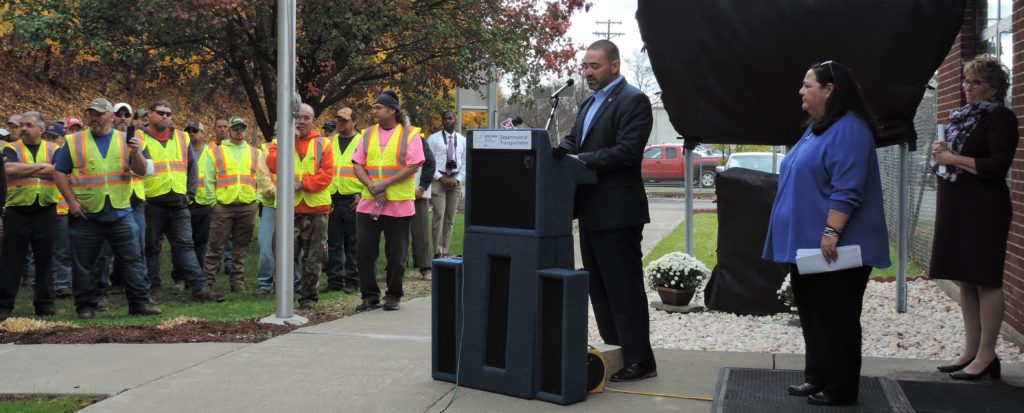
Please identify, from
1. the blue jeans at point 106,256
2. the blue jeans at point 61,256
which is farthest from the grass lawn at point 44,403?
the blue jeans at point 61,256

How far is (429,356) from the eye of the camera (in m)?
6.80

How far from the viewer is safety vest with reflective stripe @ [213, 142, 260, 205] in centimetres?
1145

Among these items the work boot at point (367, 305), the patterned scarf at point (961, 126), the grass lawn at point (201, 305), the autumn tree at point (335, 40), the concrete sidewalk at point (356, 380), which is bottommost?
the grass lawn at point (201, 305)

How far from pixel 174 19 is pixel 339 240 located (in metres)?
4.24

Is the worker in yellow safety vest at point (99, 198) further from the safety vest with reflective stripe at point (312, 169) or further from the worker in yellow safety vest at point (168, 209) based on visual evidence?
the safety vest with reflective stripe at point (312, 169)

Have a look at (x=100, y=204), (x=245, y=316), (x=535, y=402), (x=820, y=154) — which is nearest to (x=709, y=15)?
(x=820, y=154)

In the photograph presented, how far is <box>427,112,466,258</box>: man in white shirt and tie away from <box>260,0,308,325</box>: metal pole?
4.89 m

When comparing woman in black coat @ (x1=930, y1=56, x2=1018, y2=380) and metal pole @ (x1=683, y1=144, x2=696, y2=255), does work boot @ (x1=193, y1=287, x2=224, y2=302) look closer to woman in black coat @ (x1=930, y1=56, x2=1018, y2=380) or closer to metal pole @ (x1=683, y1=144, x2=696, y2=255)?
metal pole @ (x1=683, y1=144, x2=696, y2=255)

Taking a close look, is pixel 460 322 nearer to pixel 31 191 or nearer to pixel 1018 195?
pixel 1018 195

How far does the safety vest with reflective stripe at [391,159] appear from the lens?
356 inches

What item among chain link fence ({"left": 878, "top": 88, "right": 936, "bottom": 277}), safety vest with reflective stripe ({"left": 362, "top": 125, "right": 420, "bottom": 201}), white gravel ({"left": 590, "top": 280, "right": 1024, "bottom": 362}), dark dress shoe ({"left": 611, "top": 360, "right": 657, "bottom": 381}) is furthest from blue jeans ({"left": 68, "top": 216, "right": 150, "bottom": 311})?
chain link fence ({"left": 878, "top": 88, "right": 936, "bottom": 277})

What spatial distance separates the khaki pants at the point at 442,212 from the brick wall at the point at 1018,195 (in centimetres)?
741

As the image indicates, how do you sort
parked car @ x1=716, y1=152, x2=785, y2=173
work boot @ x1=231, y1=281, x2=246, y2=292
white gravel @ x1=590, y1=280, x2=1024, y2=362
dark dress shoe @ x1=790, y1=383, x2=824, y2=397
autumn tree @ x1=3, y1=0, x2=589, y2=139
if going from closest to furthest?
dark dress shoe @ x1=790, y1=383, x2=824, y2=397 < white gravel @ x1=590, y1=280, x2=1024, y2=362 < work boot @ x1=231, y1=281, x2=246, y2=292 < autumn tree @ x1=3, y1=0, x2=589, y2=139 < parked car @ x1=716, y1=152, x2=785, y2=173

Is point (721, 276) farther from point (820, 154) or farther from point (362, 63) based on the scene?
point (362, 63)
